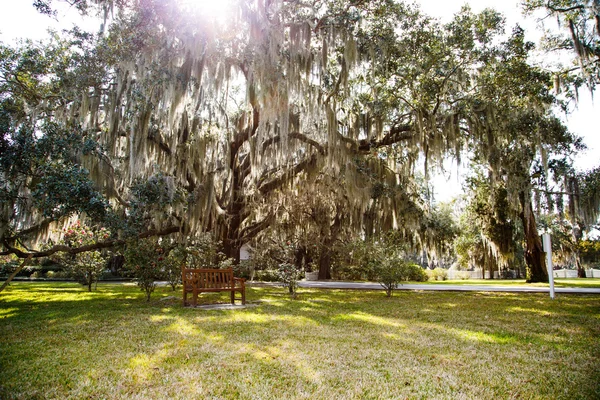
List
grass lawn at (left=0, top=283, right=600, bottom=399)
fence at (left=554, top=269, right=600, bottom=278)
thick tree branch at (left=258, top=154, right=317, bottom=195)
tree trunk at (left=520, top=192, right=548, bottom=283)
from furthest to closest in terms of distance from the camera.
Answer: fence at (left=554, top=269, right=600, bottom=278)
tree trunk at (left=520, top=192, right=548, bottom=283)
thick tree branch at (left=258, top=154, right=317, bottom=195)
grass lawn at (left=0, top=283, right=600, bottom=399)

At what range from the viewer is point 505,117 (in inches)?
386

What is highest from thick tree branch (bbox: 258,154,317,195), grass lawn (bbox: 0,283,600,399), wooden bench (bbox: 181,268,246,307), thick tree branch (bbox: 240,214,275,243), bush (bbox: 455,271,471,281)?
thick tree branch (bbox: 258,154,317,195)

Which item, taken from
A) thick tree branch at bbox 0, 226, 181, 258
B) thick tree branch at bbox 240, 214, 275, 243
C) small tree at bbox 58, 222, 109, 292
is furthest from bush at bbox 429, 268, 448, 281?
small tree at bbox 58, 222, 109, 292

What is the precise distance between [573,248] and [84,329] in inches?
1278

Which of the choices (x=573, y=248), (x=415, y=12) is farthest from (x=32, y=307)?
(x=573, y=248)

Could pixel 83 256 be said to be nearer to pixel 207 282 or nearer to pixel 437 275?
pixel 207 282

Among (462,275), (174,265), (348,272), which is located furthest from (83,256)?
(462,275)

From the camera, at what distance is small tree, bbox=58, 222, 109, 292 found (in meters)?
10.4

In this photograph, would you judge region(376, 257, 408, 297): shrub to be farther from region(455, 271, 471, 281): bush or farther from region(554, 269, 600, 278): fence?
region(554, 269, 600, 278): fence

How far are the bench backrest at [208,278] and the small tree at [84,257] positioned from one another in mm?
3681

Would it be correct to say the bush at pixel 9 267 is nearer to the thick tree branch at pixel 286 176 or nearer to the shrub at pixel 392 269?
the thick tree branch at pixel 286 176

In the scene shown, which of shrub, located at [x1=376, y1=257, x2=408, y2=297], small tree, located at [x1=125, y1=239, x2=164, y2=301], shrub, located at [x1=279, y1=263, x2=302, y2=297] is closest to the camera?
small tree, located at [x1=125, y1=239, x2=164, y2=301]

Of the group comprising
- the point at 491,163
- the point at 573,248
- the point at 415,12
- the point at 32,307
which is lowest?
the point at 32,307

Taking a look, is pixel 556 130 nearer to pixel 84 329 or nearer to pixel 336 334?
pixel 336 334
